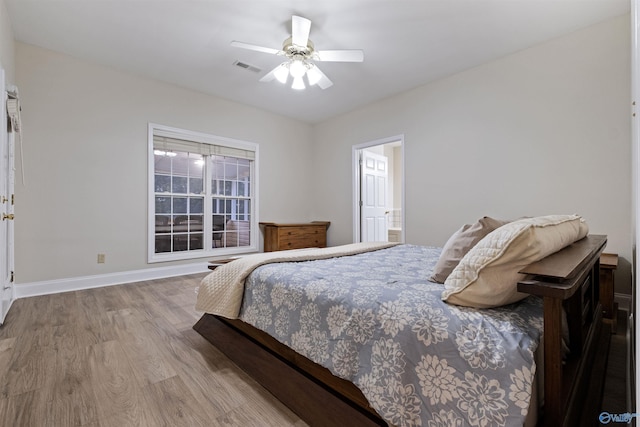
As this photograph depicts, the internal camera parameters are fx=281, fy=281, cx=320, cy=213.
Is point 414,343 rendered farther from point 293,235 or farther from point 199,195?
point 199,195

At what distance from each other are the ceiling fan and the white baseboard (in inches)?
113

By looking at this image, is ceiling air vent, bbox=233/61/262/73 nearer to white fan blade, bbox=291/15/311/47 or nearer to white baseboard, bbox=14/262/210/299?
white fan blade, bbox=291/15/311/47

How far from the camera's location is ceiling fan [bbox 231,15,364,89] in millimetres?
2467

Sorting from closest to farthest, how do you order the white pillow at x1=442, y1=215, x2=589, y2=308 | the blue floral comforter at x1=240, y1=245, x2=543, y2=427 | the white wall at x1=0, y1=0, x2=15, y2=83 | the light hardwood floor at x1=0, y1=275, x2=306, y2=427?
1. the blue floral comforter at x1=240, y1=245, x2=543, y2=427
2. the white pillow at x1=442, y1=215, x2=589, y2=308
3. the light hardwood floor at x1=0, y1=275, x2=306, y2=427
4. the white wall at x1=0, y1=0, x2=15, y2=83

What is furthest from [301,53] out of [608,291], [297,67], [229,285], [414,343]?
[608,291]

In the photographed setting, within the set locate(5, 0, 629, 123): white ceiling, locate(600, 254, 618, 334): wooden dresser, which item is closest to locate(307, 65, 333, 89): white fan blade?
locate(5, 0, 629, 123): white ceiling

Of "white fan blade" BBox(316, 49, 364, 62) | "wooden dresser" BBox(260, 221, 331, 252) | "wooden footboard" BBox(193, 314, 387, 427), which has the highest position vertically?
"white fan blade" BBox(316, 49, 364, 62)

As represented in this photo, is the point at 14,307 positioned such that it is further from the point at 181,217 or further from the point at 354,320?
the point at 354,320

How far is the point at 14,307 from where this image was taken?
105 inches

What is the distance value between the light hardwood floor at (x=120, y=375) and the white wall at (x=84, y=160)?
2.86 feet

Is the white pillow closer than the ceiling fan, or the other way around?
the white pillow

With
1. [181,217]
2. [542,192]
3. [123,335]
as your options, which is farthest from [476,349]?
[181,217]

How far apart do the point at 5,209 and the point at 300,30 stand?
2.89m

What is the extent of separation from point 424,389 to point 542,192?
2.98 m
